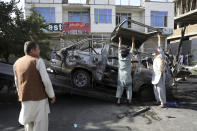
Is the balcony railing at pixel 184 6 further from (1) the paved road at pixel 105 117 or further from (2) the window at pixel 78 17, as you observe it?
(1) the paved road at pixel 105 117

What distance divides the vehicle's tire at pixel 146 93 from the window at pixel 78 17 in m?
18.6

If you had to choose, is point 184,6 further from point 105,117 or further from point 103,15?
point 105,117

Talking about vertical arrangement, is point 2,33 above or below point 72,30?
below

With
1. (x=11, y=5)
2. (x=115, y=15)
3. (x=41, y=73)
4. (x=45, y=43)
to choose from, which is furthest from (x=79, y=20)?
(x=41, y=73)

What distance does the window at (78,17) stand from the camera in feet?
72.6

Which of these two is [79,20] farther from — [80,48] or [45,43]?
[80,48]

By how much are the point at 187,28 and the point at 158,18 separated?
7.69 meters

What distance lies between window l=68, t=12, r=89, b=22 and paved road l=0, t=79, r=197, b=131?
1809 cm

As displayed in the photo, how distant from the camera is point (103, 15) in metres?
21.8

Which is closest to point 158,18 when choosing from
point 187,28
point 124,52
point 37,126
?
point 187,28

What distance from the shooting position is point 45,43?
1102 cm

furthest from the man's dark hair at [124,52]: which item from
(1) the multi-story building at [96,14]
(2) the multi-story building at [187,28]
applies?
(2) the multi-story building at [187,28]

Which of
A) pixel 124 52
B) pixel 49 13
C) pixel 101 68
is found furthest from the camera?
pixel 49 13

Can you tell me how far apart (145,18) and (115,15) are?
14.9ft
